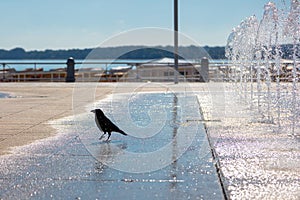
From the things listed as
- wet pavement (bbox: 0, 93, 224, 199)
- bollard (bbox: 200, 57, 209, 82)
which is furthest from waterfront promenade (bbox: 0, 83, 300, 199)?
bollard (bbox: 200, 57, 209, 82)

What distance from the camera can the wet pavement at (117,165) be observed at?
442 centimetres

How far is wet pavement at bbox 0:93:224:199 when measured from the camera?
4.42 metres

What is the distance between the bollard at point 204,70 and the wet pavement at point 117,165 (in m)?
17.2

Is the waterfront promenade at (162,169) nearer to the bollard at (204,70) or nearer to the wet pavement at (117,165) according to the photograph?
the wet pavement at (117,165)

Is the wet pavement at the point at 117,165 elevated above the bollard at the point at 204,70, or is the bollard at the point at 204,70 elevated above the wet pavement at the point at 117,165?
the bollard at the point at 204,70

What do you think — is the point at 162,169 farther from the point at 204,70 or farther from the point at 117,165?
the point at 204,70

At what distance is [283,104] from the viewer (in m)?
11.3

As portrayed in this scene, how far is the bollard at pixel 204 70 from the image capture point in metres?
25.8

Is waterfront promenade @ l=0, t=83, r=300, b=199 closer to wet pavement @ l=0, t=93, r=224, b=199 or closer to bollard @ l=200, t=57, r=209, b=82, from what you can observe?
wet pavement @ l=0, t=93, r=224, b=199

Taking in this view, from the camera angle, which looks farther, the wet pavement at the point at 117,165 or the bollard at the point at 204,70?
the bollard at the point at 204,70

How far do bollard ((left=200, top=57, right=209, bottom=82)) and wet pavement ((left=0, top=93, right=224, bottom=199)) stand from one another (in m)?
17.2

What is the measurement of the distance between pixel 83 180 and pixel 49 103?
869 centimetres

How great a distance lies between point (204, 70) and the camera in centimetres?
2609

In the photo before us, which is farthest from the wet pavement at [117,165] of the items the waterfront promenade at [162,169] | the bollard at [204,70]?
the bollard at [204,70]
